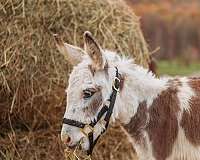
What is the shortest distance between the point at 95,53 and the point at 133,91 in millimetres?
603

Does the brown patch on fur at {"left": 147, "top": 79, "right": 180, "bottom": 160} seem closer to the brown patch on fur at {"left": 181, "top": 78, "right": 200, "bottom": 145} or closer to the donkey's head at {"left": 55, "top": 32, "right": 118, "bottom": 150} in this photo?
the brown patch on fur at {"left": 181, "top": 78, "right": 200, "bottom": 145}

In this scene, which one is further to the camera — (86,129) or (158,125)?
(158,125)

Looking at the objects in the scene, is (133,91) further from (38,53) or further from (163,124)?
(38,53)

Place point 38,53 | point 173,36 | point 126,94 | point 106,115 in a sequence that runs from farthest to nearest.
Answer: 1. point 173,36
2. point 38,53
3. point 126,94
4. point 106,115

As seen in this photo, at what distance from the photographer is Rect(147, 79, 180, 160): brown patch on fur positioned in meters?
6.12

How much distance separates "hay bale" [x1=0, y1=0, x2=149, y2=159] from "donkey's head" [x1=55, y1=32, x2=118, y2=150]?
107 inches

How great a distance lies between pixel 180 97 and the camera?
6195 mm

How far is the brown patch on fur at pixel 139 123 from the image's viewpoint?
242 inches

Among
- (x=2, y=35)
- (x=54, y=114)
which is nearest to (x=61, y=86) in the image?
(x=54, y=114)

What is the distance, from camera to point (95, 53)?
5.78m

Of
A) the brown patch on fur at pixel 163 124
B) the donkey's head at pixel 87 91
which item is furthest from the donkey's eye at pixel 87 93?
the brown patch on fur at pixel 163 124

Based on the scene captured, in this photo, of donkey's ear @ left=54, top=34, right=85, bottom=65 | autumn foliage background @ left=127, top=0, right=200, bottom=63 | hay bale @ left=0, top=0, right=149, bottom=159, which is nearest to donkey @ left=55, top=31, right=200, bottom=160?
donkey's ear @ left=54, top=34, right=85, bottom=65

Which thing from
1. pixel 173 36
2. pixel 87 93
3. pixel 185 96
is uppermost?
pixel 87 93

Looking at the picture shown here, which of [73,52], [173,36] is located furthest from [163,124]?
[173,36]
